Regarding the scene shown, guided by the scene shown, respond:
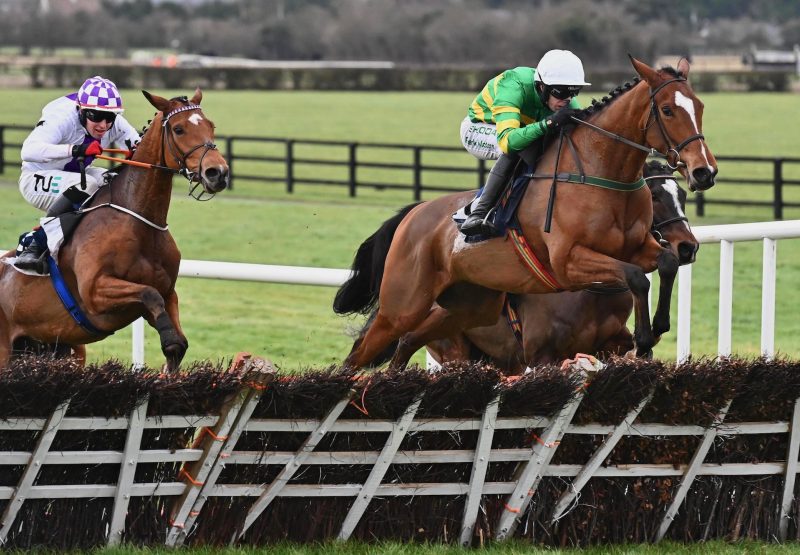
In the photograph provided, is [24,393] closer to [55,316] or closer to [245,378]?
[245,378]

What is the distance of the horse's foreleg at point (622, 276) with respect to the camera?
18.5 ft

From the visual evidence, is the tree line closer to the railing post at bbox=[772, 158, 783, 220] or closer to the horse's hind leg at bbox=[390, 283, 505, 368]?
the railing post at bbox=[772, 158, 783, 220]

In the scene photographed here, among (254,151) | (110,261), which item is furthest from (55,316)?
(254,151)

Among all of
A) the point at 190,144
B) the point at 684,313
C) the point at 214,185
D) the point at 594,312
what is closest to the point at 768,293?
the point at 684,313

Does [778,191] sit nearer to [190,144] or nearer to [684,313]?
[684,313]

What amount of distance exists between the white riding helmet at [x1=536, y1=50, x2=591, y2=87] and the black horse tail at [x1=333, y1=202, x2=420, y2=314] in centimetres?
139

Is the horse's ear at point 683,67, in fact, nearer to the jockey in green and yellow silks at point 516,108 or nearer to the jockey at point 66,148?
the jockey in green and yellow silks at point 516,108

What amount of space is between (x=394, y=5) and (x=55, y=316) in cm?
8286

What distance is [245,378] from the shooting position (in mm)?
4355

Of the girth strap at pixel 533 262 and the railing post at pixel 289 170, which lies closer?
the girth strap at pixel 533 262

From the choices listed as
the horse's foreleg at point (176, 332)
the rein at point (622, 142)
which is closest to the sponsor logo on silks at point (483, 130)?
the rein at point (622, 142)

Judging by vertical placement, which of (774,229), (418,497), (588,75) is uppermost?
(588,75)

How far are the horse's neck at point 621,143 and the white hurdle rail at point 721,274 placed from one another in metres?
1.19

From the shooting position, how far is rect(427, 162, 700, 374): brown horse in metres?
6.30
